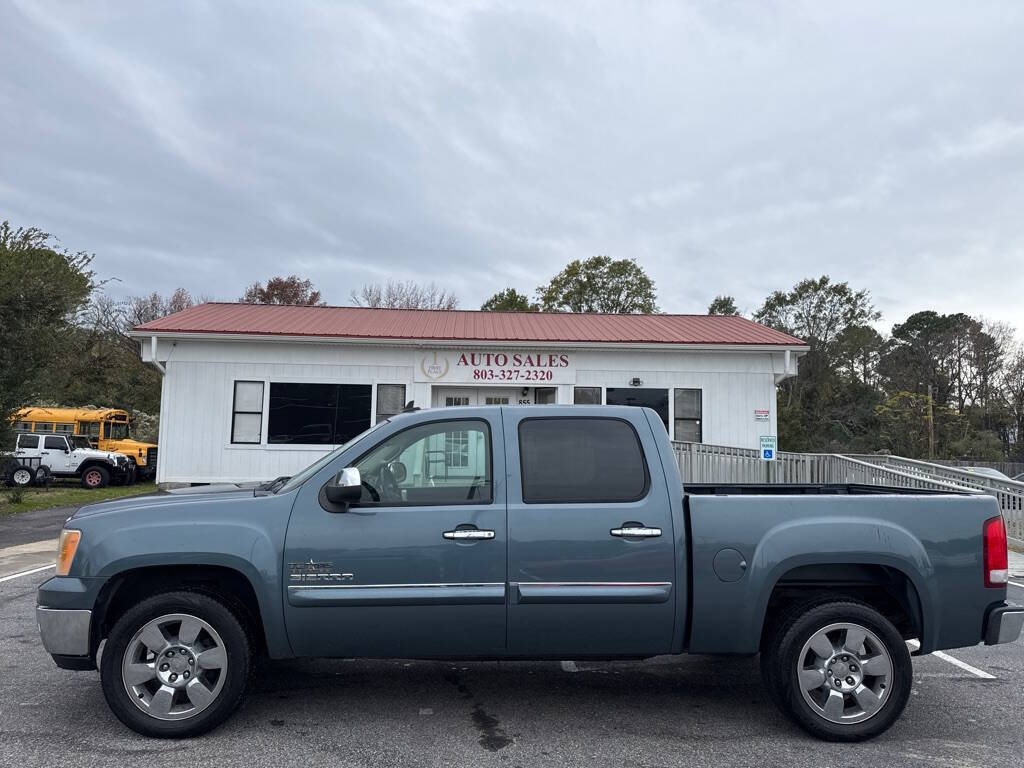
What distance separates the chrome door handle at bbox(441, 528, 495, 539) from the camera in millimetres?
4047

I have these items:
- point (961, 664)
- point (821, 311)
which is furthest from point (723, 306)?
point (961, 664)

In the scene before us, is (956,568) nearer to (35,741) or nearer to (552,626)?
(552,626)

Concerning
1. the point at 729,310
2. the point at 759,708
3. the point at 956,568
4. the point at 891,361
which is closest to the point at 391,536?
the point at 759,708

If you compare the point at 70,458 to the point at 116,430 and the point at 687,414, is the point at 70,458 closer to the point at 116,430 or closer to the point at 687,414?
the point at 116,430

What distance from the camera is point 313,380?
17016 millimetres

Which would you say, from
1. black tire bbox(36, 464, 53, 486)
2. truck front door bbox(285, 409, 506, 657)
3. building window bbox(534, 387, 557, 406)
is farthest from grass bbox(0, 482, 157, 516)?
truck front door bbox(285, 409, 506, 657)

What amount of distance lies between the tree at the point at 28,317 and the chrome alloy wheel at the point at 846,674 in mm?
14273

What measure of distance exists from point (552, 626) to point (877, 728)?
1799 mm

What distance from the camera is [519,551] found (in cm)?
404

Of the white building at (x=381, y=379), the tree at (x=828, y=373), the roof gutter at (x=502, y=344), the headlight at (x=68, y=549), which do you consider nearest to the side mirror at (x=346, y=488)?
the headlight at (x=68, y=549)

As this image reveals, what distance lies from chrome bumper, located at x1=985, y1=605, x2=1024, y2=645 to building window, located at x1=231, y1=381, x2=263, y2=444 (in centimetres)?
1505

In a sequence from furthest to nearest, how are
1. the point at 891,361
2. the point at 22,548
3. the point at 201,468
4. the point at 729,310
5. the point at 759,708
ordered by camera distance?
the point at 729,310 → the point at 891,361 → the point at 201,468 → the point at 22,548 → the point at 759,708

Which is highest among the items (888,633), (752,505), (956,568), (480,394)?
(480,394)

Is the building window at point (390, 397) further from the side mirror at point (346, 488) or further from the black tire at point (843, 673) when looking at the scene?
the black tire at point (843, 673)
